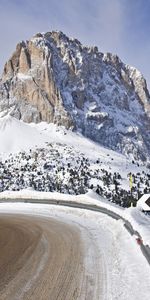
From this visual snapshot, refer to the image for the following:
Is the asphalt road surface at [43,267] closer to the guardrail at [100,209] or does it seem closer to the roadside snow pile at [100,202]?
the guardrail at [100,209]

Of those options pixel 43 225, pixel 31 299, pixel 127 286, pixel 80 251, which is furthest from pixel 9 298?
pixel 43 225

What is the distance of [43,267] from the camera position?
436 inches

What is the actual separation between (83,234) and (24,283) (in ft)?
25.7

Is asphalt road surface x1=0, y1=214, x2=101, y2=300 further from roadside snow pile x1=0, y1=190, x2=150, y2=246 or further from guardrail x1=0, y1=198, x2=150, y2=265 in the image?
roadside snow pile x1=0, y1=190, x2=150, y2=246

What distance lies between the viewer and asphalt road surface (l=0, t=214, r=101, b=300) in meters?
8.85

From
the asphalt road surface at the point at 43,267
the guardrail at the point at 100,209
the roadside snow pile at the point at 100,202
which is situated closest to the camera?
the asphalt road surface at the point at 43,267

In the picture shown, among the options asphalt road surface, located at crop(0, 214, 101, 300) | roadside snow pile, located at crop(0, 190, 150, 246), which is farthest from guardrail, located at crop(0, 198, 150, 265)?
asphalt road surface, located at crop(0, 214, 101, 300)

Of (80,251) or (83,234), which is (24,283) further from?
(83,234)

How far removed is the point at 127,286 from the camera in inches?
368

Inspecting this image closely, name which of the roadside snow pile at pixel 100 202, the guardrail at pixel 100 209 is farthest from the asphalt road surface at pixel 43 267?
the roadside snow pile at pixel 100 202

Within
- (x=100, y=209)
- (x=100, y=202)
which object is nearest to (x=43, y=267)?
(x=100, y=209)

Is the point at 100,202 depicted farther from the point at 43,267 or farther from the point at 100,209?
the point at 43,267

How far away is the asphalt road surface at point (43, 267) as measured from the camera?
29.0 feet

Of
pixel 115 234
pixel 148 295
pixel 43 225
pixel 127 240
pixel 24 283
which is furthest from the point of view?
pixel 43 225
